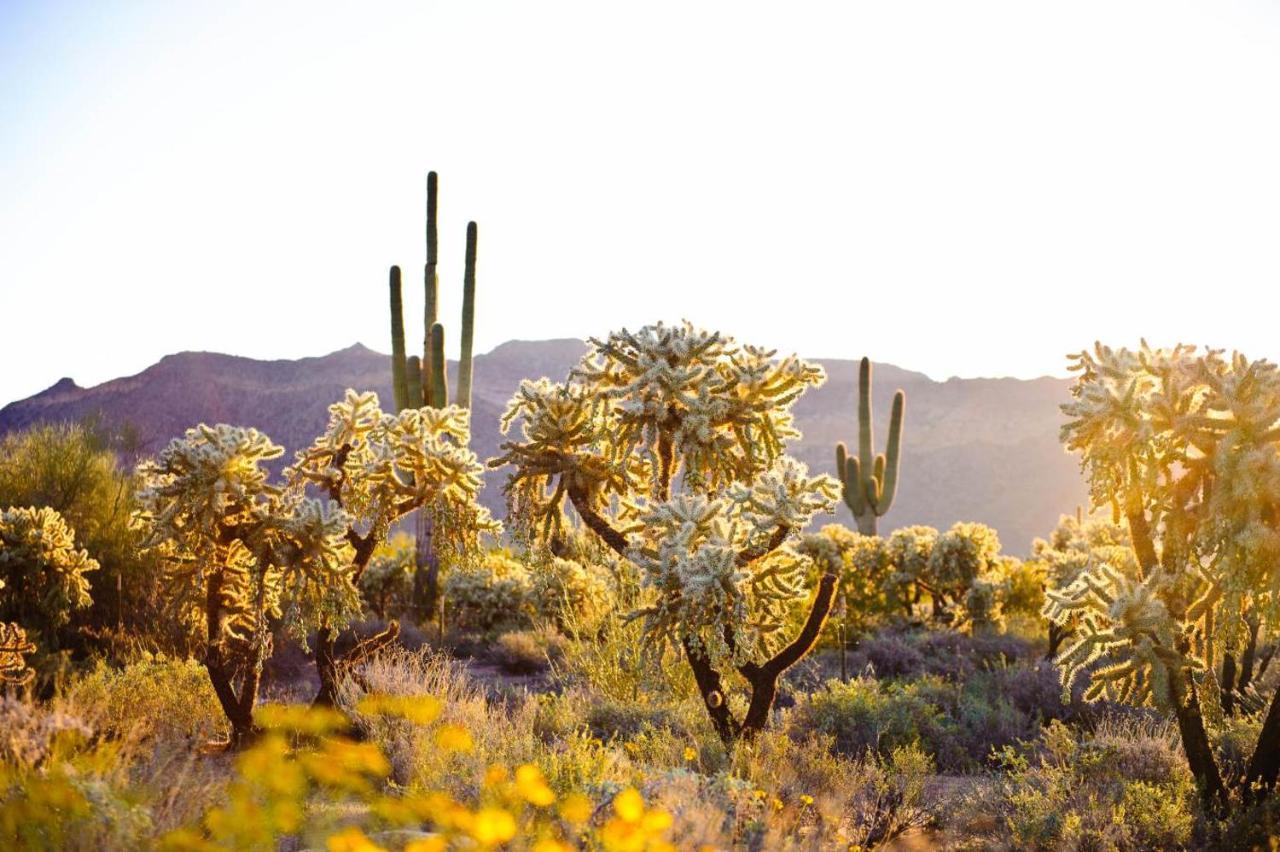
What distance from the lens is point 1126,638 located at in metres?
5.75

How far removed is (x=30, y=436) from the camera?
17.8 metres

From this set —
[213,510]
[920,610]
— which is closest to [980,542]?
[920,610]

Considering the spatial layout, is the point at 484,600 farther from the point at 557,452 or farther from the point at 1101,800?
the point at 1101,800

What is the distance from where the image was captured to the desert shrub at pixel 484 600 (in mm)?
17156

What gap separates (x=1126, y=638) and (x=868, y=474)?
19615mm

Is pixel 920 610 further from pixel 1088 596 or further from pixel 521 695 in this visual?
pixel 1088 596

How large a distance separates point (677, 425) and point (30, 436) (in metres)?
16.0

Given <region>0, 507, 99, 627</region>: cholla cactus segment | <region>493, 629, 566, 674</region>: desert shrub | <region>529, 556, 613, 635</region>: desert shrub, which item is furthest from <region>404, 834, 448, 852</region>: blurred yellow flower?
<region>529, 556, 613, 635</region>: desert shrub

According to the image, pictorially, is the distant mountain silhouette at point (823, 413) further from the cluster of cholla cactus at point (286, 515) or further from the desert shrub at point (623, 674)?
the cluster of cholla cactus at point (286, 515)

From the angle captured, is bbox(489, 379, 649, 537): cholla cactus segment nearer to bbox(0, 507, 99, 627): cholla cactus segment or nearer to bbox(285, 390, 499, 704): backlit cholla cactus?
bbox(285, 390, 499, 704): backlit cholla cactus

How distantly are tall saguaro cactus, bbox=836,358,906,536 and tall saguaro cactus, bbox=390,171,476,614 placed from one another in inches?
438

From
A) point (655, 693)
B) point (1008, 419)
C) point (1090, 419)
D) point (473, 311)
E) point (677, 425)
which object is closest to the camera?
point (1090, 419)

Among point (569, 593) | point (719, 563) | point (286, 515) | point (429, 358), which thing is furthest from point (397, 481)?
point (429, 358)

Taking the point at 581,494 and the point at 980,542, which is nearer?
the point at 581,494
